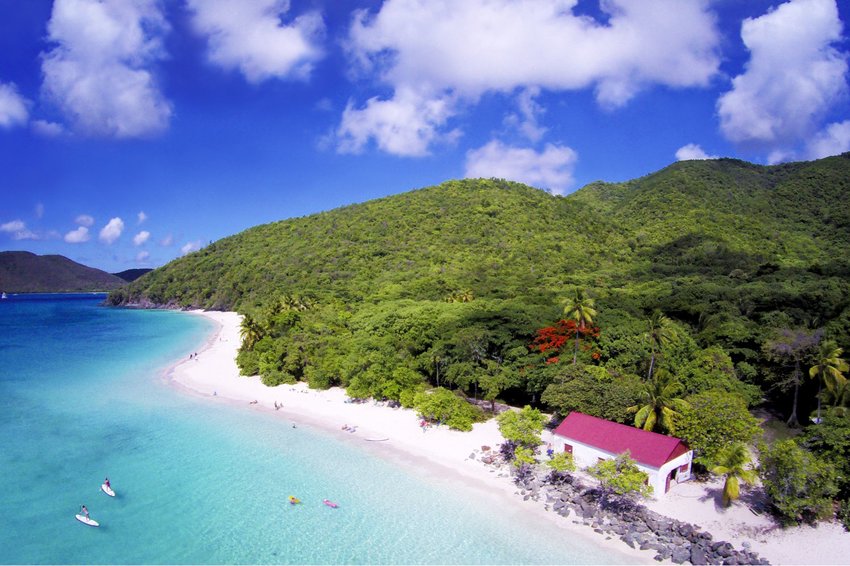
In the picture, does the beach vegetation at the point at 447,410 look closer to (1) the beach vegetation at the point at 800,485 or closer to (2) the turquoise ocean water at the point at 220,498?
(2) the turquoise ocean water at the point at 220,498

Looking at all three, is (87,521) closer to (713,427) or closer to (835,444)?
(713,427)

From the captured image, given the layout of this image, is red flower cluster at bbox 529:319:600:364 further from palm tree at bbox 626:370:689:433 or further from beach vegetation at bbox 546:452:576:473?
beach vegetation at bbox 546:452:576:473

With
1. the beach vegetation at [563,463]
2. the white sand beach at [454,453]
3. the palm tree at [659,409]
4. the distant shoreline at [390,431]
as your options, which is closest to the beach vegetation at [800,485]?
the white sand beach at [454,453]

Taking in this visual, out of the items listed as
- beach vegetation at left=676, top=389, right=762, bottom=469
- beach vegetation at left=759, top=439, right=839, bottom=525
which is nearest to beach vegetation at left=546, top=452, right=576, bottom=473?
beach vegetation at left=676, top=389, right=762, bottom=469

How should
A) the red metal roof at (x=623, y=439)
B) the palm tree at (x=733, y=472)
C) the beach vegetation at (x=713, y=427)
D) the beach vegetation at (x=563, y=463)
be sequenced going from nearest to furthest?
1. the palm tree at (x=733, y=472)
2. the red metal roof at (x=623, y=439)
3. the beach vegetation at (x=713, y=427)
4. the beach vegetation at (x=563, y=463)

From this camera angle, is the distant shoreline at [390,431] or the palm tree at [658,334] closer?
the distant shoreline at [390,431]

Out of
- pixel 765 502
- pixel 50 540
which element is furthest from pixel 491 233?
pixel 50 540
